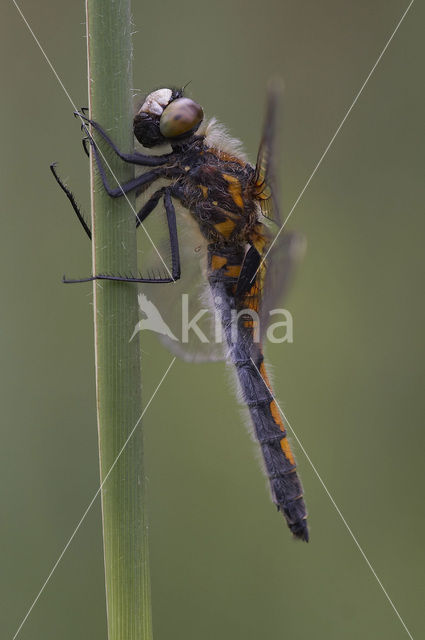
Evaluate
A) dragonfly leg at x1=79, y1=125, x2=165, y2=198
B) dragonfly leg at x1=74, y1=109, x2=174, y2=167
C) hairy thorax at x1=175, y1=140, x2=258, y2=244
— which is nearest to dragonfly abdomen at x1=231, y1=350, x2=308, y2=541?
hairy thorax at x1=175, y1=140, x2=258, y2=244

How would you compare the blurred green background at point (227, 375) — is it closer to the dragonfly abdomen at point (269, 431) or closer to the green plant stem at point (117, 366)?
the dragonfly abdomen at point (269, 431)

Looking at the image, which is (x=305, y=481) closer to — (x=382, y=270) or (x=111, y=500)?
(x=382, y=270)

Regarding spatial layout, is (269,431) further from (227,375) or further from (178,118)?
(178,118)

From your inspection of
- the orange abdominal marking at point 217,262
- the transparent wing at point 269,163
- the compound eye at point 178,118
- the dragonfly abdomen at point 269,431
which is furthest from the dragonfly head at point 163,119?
the dragonfly abdomen at point 269,431

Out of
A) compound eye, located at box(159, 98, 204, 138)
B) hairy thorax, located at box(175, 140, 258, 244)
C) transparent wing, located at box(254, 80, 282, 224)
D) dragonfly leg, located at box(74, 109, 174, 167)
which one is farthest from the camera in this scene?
hairy thorax, located at box(175, 140, 258, 244)

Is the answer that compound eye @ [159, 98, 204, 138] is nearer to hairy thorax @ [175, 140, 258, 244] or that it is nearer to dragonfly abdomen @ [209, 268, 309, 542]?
hairy thorax @ [175, 140, 258, 244]

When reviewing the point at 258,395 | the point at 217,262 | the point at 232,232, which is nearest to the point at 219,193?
the point at 232,232

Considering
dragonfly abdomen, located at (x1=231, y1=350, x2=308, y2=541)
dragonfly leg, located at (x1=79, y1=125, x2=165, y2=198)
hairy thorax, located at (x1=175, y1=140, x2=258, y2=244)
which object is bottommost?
dragonfly abdomen, located at (x1=231, y1=350, x2=308, y2=541)
